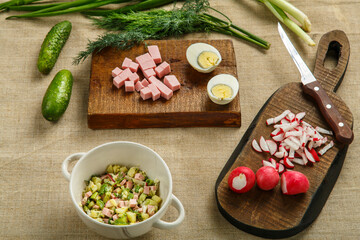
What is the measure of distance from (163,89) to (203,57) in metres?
0.30

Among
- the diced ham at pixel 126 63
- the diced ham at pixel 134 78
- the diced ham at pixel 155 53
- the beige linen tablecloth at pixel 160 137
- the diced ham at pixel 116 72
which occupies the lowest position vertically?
the beige linen tablecloth at pixel 160 137

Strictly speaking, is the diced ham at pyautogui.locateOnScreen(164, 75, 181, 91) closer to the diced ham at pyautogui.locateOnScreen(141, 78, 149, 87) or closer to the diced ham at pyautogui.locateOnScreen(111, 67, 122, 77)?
the diced ham at pyautogui.locateOnScreen(141, 78, 149, 87)

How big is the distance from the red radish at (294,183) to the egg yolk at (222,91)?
0.52 m

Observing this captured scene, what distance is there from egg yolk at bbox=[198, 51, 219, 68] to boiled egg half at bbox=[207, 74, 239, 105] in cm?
12

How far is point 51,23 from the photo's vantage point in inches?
102

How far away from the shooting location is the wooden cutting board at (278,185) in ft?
6.06

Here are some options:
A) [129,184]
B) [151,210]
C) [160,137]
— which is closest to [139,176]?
[129,184]

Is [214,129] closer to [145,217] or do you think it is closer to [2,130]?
[145,217]

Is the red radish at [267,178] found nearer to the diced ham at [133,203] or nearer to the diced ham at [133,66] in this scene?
the diced ham at [133,203]

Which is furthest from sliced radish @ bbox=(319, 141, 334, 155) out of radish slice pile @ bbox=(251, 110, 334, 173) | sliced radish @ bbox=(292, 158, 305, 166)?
sliced radish @ bbox=(292, 158, 305, 166)

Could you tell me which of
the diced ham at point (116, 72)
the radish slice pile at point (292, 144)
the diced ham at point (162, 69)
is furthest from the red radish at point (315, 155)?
the diced ham at point (116, 72)

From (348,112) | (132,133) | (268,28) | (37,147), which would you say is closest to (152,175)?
(132,133)

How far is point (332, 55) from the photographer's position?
2.46 meters

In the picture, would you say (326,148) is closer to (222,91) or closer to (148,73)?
(222,91)
